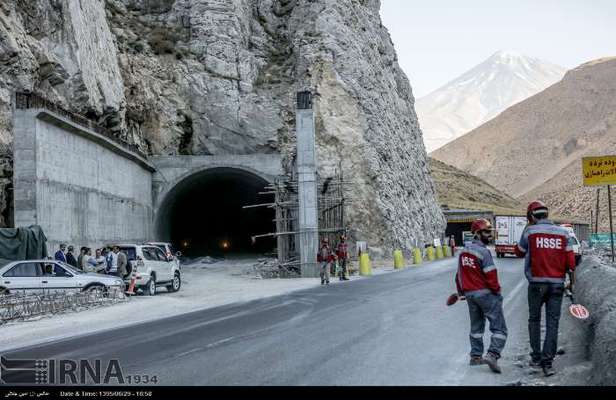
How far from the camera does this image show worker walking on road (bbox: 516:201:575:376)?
8.60m

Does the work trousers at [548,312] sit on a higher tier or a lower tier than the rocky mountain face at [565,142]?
lower

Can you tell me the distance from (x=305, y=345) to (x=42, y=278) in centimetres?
1217

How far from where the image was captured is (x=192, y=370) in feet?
28.6

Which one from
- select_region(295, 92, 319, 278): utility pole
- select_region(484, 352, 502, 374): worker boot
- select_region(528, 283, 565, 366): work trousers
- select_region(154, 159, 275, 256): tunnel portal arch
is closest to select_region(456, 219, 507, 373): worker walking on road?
select_region(484, 352, 502, 374): worker boot

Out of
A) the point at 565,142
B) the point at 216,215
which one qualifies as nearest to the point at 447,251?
the point at 216,215

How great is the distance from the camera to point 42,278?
67.8 feet

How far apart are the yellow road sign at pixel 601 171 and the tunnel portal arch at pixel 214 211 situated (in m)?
26.9

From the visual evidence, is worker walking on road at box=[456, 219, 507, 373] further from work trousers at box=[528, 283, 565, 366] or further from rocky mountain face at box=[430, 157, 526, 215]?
rocky mountain face at box=[430, 157, 526, 215]

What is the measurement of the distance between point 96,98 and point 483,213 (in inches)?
2433

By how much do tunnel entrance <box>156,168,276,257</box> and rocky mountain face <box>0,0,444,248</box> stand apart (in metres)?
3.62

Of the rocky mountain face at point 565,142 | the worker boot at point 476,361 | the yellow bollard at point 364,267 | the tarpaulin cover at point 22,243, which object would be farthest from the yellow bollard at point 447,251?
the rocky mountain face at point 565,142

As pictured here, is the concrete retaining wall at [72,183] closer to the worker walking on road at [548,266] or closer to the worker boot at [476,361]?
the worker boot at [476,361]

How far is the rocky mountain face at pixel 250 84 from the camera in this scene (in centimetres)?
4725
